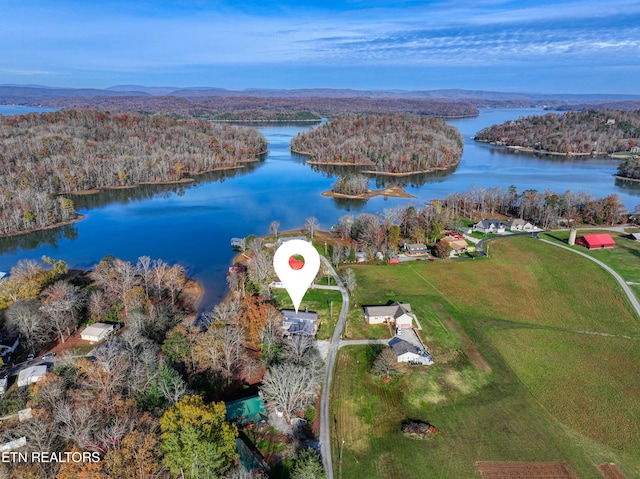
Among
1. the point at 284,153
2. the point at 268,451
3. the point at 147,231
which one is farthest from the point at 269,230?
the point at 284,153

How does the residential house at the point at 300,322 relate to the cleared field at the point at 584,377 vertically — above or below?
above

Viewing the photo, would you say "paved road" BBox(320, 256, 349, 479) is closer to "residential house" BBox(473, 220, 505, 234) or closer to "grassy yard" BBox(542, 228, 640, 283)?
"residential house" BBox(473, 220, 505, 234)

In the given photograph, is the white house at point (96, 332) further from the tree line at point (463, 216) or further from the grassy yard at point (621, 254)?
the grassy yard at point (621, 254)

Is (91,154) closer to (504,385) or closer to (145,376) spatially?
(145,376)

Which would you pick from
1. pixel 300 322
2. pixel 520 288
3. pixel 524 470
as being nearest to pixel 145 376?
pixel 300 322

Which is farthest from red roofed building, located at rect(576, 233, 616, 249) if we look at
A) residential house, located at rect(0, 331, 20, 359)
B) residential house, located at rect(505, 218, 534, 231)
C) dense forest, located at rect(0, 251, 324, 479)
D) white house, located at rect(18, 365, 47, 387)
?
residential house, located at rect(0, 331, 20, 359)

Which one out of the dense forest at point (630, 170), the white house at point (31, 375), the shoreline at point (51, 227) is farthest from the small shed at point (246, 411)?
the dense forest at point (630, 170)
